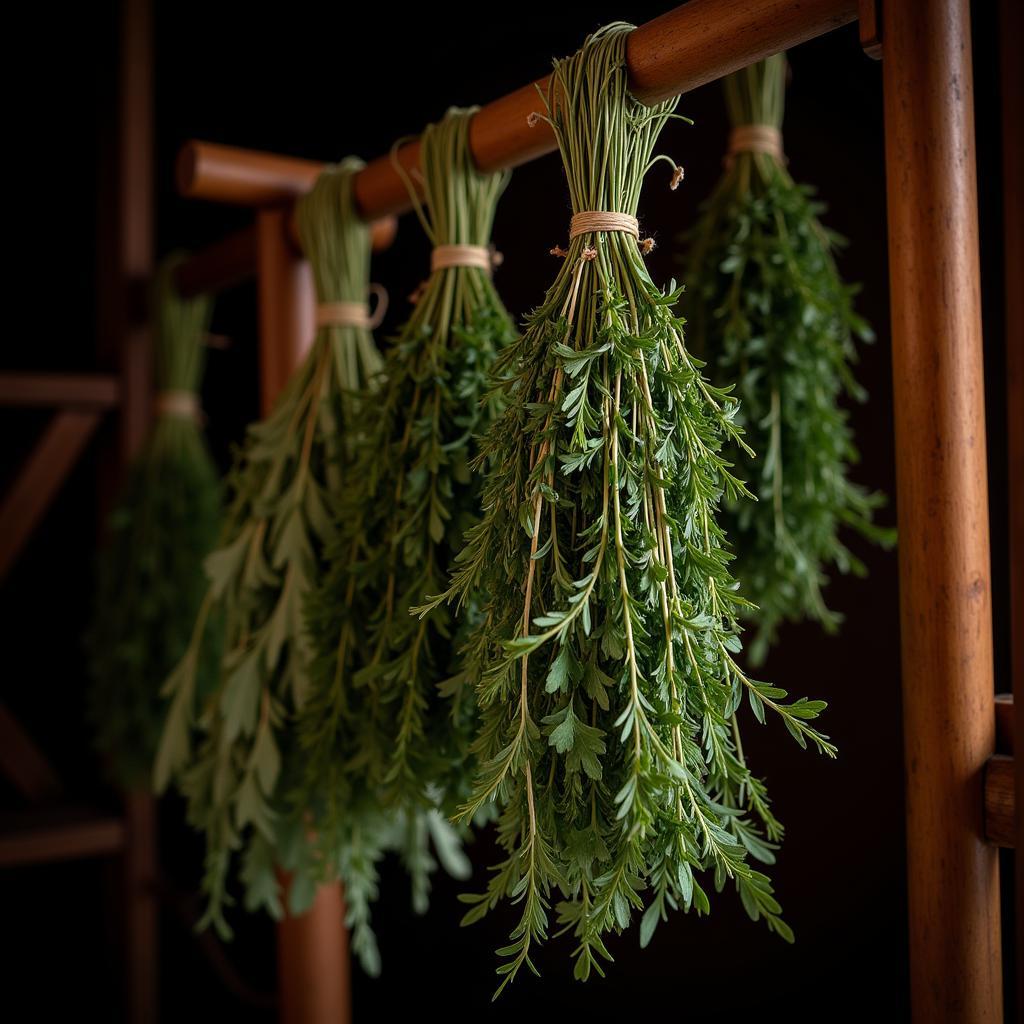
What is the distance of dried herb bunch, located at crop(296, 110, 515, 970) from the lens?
Result: 0.96 metres

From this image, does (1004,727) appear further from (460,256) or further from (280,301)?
(280,301)

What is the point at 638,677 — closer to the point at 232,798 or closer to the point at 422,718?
the point at 422,718

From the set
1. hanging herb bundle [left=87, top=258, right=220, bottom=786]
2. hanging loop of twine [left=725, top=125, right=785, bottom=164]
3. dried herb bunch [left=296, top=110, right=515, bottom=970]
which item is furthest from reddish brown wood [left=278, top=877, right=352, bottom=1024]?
hanging loop of twine [left=725, top=125, right=785, bottom=164]

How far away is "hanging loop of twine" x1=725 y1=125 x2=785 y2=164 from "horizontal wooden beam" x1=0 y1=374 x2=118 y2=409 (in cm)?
119

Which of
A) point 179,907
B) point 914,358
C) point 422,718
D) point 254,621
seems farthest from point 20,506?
point 914,358

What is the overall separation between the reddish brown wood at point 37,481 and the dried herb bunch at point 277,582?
77 cm

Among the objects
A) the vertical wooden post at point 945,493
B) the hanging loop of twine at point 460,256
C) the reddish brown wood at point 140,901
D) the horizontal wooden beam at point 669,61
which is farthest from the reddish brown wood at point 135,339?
the vertical wooden post at point 945,493

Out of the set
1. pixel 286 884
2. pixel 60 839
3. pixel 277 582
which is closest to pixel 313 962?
pixel 286 884

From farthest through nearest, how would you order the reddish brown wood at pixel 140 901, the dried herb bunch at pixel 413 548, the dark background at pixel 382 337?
the reddish brown wood at pixel 140 901 < the dark background at pixel 382 337 < the dried herb bunch at pixel 413 548

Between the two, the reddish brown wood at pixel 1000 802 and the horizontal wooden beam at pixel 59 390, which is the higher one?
the horizontal wooden beam at pixel 59 390

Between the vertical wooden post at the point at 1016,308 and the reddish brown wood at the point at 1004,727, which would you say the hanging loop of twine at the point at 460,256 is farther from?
the reddish brown wood at the point at 1004,727

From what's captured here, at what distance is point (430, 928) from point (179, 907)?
413 mm

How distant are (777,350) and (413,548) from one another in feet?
1.59

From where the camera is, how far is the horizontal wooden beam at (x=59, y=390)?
5.84ft
